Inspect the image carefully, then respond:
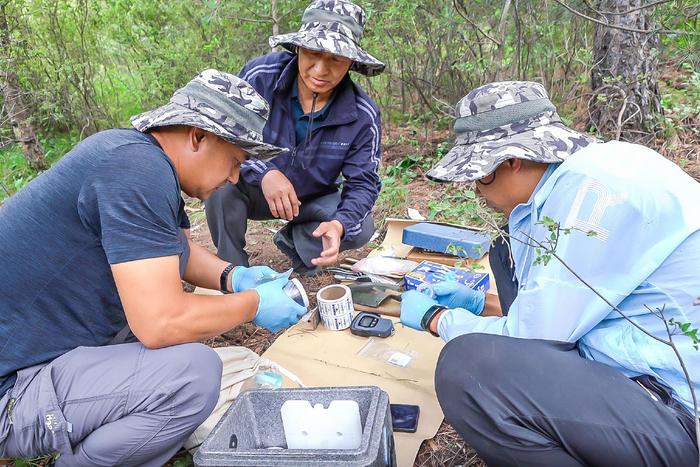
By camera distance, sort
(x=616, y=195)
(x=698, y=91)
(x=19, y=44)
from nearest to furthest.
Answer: (x=616, y=195) → (x=698, y=91) → (x=19, y=44)

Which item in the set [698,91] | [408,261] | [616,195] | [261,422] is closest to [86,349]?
[261,422]

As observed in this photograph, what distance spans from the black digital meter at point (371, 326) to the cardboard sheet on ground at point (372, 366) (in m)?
0.03

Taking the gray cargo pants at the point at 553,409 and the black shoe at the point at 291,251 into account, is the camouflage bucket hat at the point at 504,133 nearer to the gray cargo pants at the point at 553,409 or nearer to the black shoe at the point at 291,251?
the gray cargo pants at the point at 553,409

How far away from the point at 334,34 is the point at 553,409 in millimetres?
2039

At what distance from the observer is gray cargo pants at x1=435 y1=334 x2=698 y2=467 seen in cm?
134

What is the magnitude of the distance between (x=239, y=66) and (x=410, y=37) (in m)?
1.99

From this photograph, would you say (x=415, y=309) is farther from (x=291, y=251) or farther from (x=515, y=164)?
(x=291, y=251)

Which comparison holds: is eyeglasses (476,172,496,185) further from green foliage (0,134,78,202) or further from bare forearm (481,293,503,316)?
green foliage (0,134,78,202)

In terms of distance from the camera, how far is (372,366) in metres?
2.29

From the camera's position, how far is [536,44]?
174 inches

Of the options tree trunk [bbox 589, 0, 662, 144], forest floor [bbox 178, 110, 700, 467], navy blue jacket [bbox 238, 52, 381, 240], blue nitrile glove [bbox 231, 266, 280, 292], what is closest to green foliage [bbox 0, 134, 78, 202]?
forest floor [bbox 178, 110, 700, 467]

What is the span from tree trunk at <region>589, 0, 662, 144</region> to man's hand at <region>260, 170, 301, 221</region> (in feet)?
7.97

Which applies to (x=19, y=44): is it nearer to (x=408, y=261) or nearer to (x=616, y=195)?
(x=408, y=261)

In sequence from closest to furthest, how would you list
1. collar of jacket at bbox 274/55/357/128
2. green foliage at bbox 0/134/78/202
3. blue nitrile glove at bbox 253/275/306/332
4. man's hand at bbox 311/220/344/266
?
blue nitrile glove at bbox 253/275/306/332, man's hand at bbox 311/220/344/266, collar of jacket at bbox 274/55/357/128, green foliage at bbox 0/134/78/202
